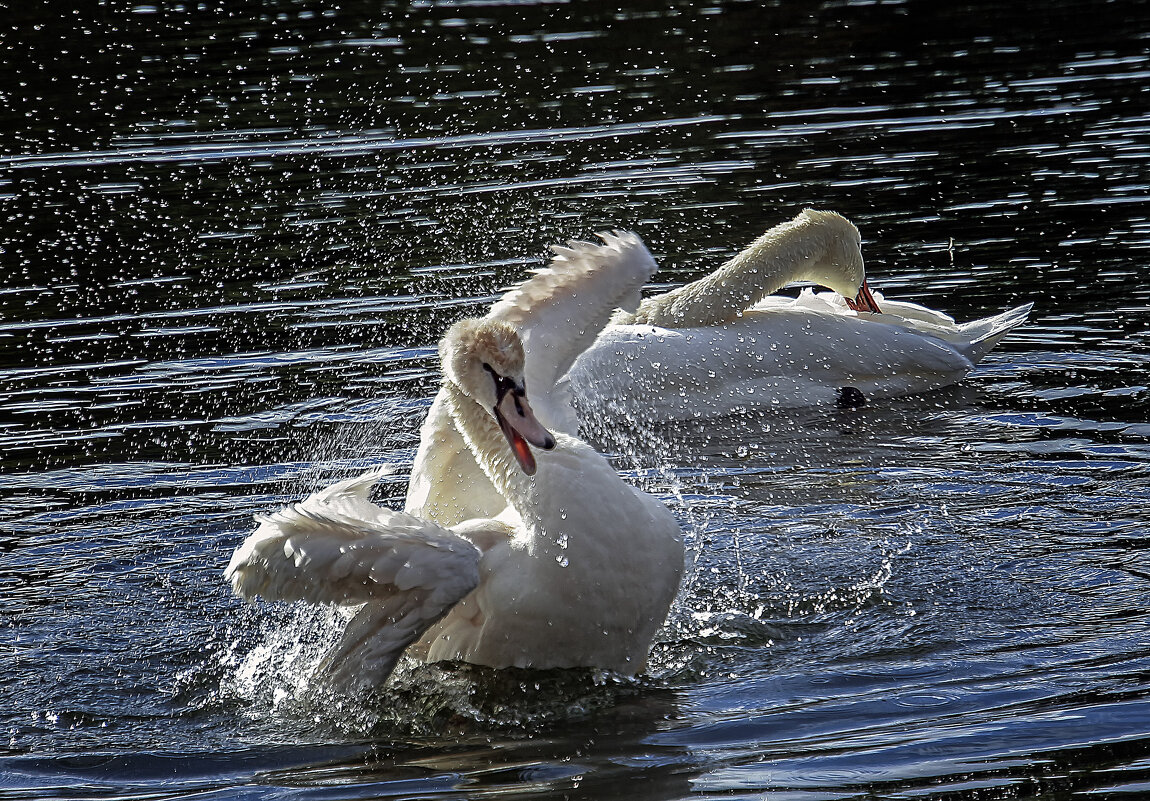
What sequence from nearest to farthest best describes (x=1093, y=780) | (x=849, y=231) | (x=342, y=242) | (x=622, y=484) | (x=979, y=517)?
(x=1093, y=780) < (x=622, y=484) < (x=979, y=517) < (x=849, y=231) < (x=342, y=242)

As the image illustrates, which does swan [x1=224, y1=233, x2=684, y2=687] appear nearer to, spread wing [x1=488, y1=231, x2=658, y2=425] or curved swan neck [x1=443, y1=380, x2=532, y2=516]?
curved swan neck [x1=443, y1=380, x2=532, y2=516]

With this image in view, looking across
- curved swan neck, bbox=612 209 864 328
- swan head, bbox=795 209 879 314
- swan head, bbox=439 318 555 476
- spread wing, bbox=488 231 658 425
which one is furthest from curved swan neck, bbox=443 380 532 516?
swan head, bbox=795 209 879 314

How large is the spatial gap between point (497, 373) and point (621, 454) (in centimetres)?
348

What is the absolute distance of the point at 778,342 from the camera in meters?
11.1

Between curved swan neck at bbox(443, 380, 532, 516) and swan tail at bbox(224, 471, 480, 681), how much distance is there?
46 cm

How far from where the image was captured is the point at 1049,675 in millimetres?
6277

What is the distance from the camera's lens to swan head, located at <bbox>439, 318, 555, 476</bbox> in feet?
21.7

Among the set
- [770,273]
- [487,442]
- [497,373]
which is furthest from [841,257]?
[497,373]

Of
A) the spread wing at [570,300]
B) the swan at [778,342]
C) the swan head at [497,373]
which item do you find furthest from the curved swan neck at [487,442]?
the swan at [778,342]

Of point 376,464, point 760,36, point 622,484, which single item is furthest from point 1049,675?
point 760,36

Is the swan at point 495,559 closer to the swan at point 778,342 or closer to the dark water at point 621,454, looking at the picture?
the dark water at point 621,454

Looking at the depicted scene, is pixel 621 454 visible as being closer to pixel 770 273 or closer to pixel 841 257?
pixel 770 273

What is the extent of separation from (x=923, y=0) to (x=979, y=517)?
15.6 meters

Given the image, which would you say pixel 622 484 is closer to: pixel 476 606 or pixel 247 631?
pixel 476 606
